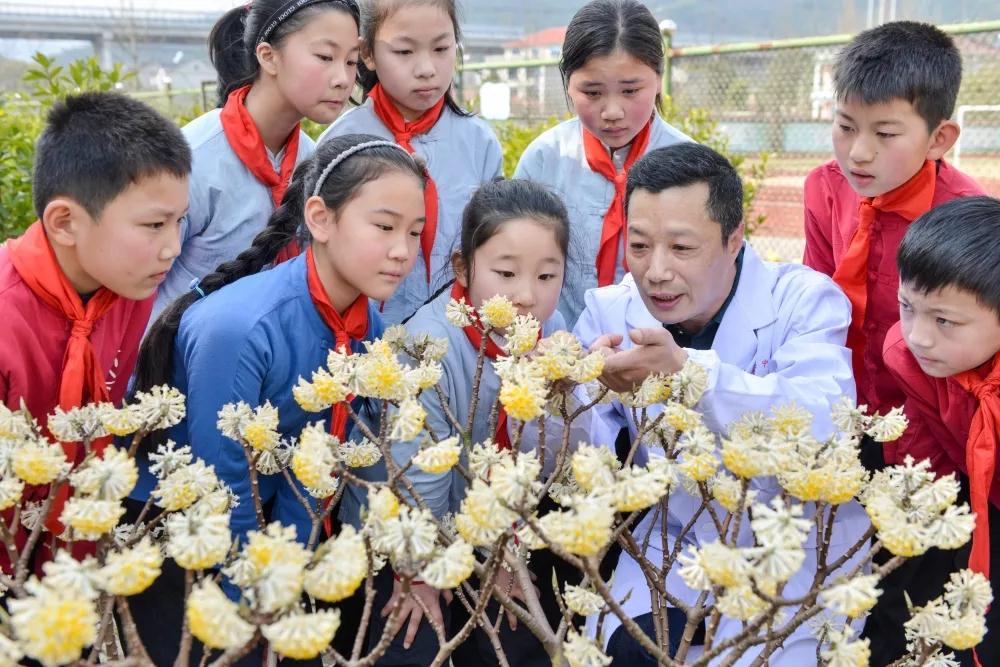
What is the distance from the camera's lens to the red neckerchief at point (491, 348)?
2.17 metres

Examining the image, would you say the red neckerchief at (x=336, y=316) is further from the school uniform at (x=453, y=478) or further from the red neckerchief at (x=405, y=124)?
the red neckerchief at (x=405, y=124)

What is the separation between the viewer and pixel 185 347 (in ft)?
6.88

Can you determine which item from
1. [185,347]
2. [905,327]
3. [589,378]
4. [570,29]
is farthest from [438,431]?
[570,29]

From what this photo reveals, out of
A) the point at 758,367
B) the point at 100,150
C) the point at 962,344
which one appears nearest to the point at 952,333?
the point at 962,344

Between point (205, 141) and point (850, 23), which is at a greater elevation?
point (850, 23)

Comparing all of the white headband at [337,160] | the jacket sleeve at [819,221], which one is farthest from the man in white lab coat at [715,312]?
the white headband at [337,160]

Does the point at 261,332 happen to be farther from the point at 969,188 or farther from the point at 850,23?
the point at 850,23

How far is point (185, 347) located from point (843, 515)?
5.22ft

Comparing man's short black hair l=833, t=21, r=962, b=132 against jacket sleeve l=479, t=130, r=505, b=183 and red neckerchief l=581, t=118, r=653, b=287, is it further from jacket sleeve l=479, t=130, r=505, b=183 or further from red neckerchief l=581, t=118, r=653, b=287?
jacket sleeve l=479, t=130, r=505, b=183

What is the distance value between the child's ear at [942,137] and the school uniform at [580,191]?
2.78ft

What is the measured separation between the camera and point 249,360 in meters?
2.00

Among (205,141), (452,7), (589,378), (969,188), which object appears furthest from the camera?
(452,7)

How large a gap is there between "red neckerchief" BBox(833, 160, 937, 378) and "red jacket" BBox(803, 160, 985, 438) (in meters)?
0.03

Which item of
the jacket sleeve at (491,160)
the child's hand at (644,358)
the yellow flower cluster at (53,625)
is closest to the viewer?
the yellow flower cluster at (53,625)
